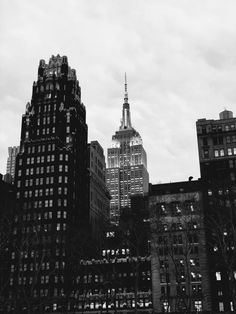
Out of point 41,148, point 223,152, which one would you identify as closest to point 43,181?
point 41,148

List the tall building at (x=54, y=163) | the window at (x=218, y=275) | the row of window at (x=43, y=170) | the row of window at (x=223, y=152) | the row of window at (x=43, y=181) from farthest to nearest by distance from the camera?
the row of window at (x=43, y=170)
the row of window at (x=43, y=181)
the tall building at (x=54, y=163)
the row of window at (x=223, y=152)
the window at (x=218, y=275)

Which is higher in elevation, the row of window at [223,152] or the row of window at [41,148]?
the row of window at [41,148]

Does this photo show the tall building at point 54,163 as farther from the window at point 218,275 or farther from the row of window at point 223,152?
the row of window at point 223,152

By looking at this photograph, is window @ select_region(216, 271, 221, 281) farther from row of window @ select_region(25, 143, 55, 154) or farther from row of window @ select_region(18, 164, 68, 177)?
row of window @ select_region(25, 143, 55, 154)

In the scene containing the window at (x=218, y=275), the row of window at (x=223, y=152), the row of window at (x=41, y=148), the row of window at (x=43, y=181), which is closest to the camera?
the window at (x=218, y=275)

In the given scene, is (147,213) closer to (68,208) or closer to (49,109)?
(68,208)

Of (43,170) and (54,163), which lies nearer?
(43,170)

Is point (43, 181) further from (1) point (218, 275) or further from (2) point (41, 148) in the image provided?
(1) point (218, 275)

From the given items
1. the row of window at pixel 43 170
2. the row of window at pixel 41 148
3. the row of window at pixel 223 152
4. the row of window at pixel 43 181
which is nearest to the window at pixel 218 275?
the row of window at pixel 223 152

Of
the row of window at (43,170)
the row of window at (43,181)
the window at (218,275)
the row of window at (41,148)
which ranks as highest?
the row of window at (41,148)

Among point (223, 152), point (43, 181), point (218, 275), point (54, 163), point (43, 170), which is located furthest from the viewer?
point (54, 163)

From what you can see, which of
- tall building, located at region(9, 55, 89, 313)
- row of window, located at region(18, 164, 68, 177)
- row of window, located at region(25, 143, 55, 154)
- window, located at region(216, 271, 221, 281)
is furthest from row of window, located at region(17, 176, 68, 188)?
window, located at region(216, 271, 221, 281)

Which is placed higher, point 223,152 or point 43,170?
point 43,170

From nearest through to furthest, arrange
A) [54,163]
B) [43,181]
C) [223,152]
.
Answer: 1. [223,152]
2. [43,181]
3. [54,163]
